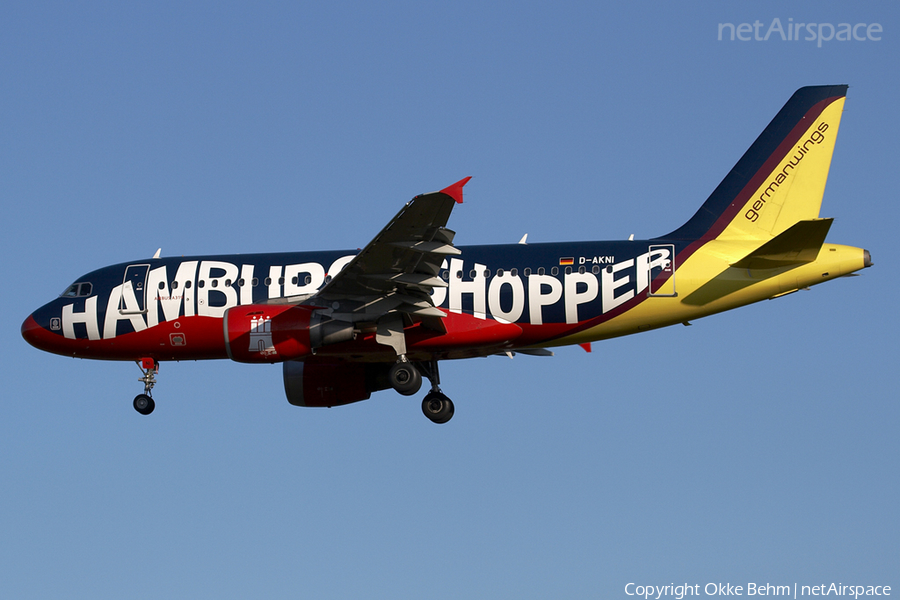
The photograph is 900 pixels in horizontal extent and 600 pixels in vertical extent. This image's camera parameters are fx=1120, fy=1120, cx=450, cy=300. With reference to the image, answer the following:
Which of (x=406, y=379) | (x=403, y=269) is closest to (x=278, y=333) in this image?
(x=406, y=379)

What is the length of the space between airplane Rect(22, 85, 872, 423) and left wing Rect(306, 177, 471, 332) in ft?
0.16

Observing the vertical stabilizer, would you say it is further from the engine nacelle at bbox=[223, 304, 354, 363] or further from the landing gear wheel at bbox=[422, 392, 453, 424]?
the engine nacelle at bbox=[223, 304, 354, 363]

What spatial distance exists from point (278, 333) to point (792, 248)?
13877 millimetres

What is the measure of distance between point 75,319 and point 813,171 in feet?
73.8

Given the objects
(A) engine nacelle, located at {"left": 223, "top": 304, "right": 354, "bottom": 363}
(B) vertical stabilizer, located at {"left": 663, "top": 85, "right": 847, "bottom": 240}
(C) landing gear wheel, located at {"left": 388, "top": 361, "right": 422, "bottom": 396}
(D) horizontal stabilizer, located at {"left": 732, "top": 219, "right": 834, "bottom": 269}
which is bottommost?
(C) landing gear wheel, located at {"left": 388, "top": 361, "right": 422, "bottom": 396}

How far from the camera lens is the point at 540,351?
35.1 m

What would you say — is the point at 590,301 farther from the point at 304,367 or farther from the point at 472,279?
the point at 304,367

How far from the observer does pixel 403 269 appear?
2931 cm

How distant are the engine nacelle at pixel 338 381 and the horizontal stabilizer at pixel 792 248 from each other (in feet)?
38.3

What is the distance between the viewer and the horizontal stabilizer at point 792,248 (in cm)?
2864

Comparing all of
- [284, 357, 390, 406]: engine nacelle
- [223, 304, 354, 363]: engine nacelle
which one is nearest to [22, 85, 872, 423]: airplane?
[223, 304, 354, 363]: engine nacelle

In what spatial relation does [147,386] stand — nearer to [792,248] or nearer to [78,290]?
[78,290]

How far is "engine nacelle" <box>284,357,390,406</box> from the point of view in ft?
115

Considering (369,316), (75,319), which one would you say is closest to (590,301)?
(369,316)
